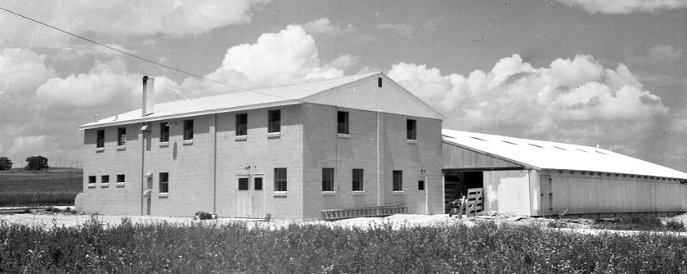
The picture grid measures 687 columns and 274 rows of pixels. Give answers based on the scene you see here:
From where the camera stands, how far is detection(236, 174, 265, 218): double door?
116ft

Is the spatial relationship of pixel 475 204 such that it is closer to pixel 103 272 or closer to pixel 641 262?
pixel 641 262

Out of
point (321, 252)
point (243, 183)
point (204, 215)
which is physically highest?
point (243, 183)

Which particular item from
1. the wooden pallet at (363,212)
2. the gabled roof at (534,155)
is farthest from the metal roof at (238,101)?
the gabled roof at (534,155)

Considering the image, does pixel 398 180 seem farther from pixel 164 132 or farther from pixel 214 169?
pixel 164 132

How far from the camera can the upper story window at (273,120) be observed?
3553 cm

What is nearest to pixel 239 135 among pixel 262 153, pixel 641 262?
pixel 262 153

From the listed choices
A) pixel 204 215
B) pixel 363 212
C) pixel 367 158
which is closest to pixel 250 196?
pixel 204 215

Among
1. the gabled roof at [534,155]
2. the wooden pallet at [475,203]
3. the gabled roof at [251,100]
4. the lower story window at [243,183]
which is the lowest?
the wooden pallet at [475,203]

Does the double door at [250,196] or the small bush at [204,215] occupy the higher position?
the double door at [250,196]

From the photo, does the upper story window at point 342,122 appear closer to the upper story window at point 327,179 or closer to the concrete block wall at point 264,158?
the upper story window at point 327,179

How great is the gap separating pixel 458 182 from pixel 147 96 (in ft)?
67.5

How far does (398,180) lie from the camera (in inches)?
1549

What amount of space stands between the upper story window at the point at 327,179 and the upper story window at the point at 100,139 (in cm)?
1918

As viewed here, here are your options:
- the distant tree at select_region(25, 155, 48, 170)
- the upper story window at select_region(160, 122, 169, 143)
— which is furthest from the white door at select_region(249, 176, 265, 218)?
the distant tree at select_region(25, 155, 48, 170)
